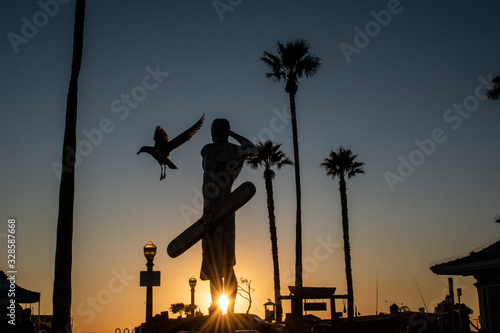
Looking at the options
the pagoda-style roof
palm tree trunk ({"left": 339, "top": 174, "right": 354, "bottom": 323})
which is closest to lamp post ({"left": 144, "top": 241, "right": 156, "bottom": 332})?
the pagoda-style roof

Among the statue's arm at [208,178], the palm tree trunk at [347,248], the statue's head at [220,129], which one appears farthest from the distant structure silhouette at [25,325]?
the palm tree trunk at [347,248]

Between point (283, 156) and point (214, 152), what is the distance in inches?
1145

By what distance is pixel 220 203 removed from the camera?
6848 millimetres

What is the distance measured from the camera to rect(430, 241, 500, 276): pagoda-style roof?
16278 millimetres

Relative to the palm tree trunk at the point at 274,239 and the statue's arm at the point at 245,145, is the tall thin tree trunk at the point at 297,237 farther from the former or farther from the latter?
the statue's arm at the point at 245,145

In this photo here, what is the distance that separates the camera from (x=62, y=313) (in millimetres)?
9945

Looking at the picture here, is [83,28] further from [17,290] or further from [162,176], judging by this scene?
[17,290]

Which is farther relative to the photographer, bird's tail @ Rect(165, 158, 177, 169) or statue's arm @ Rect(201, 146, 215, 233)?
bird's tail @ Rect(165, 158, 177, 169)

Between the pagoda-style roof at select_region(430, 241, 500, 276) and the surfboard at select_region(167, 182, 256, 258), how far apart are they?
12.1 metres

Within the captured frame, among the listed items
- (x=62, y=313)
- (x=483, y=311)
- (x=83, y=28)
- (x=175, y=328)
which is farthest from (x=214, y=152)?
(x=483, y=311)

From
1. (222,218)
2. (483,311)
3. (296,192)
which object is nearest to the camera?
(222,218)

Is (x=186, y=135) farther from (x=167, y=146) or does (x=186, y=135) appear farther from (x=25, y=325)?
(x=25, y=325)

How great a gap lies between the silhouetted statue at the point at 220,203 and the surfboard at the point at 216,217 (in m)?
0.08

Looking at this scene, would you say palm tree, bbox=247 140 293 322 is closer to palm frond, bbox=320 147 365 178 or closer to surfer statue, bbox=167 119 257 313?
palm frond, bbox=320 147 365 178
